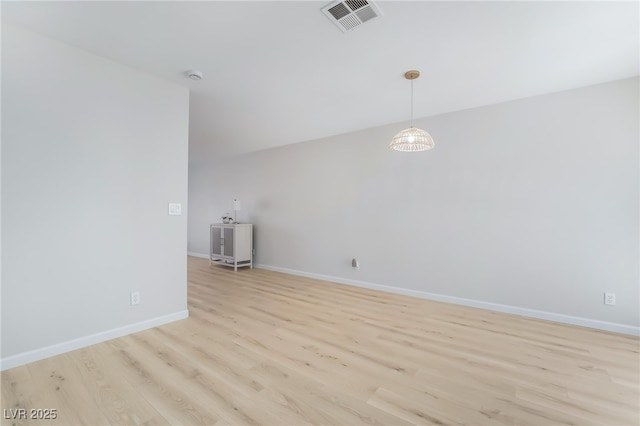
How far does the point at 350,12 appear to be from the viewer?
1.94m

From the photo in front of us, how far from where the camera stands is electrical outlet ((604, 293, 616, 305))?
2711mm

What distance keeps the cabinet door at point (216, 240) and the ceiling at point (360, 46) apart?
118 inches

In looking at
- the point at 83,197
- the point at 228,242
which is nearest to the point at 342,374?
the point at 83,197

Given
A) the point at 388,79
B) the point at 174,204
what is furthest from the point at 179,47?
the point at 388,79

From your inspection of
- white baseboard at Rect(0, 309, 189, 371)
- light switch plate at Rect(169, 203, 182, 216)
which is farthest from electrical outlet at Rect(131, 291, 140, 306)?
light switch plate at Rect(169, 203, 182, 216)

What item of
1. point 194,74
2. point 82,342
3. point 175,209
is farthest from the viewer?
point 175,209

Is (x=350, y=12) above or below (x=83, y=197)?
above

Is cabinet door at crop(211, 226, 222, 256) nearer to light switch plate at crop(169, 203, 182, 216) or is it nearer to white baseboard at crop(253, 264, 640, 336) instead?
white baseboard at crop(253, 264, 640, 336)

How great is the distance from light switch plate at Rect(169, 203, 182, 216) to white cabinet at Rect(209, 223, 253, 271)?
2.40m

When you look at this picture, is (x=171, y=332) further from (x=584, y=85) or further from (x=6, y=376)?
(x=584, y=85)

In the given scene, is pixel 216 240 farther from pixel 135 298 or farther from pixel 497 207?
pixel 497 207

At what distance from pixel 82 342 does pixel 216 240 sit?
362cm

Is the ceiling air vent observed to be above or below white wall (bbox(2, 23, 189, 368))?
above

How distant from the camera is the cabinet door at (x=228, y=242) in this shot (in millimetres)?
5465
